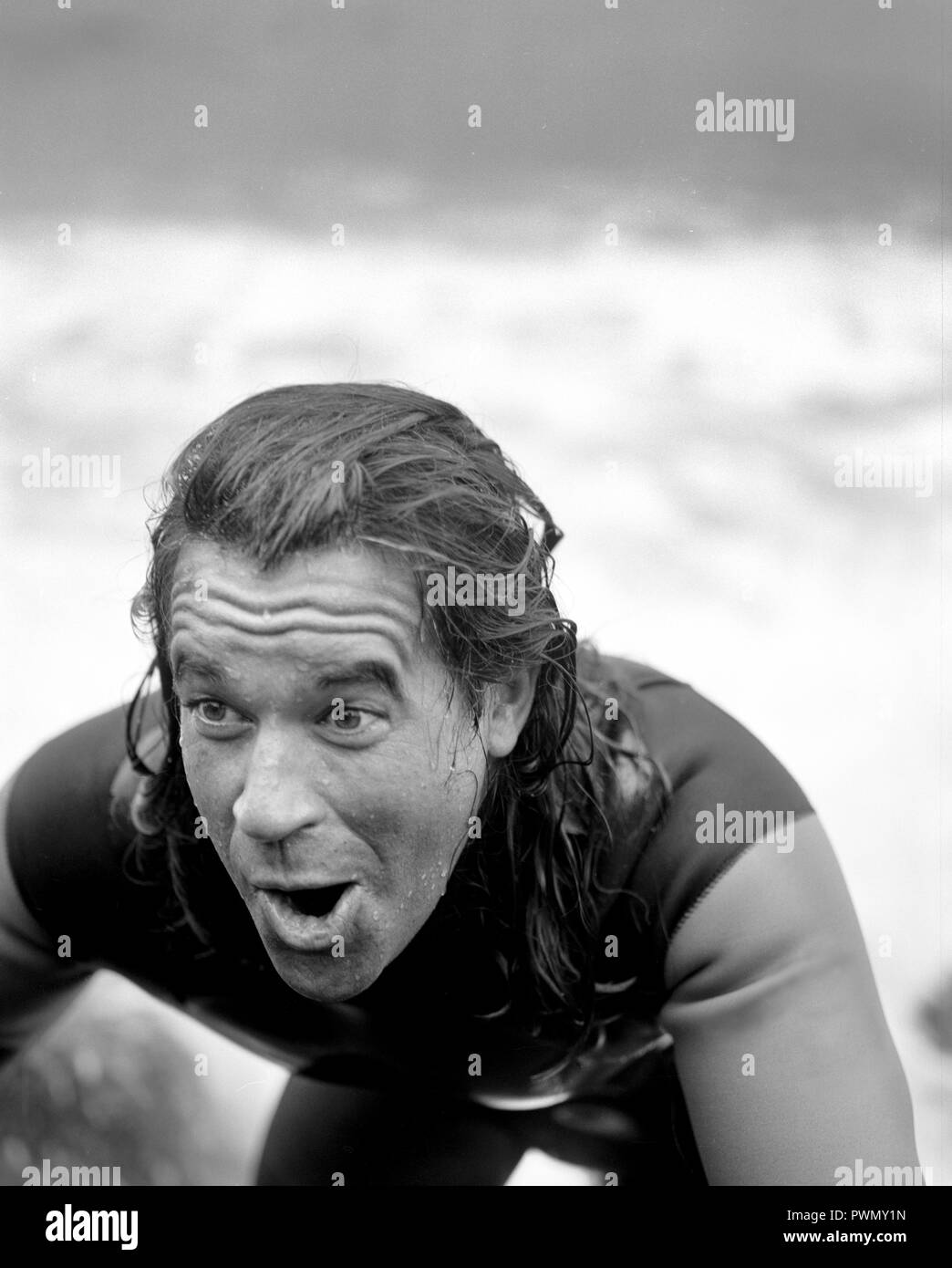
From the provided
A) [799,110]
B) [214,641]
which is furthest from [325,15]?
[214,641]

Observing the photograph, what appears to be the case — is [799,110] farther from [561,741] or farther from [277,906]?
[277,906]

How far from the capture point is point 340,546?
1.28m

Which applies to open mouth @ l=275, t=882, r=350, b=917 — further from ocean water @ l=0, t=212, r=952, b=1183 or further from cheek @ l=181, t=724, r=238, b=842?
ocean water @ l=0, t=212, r=952, b=1183

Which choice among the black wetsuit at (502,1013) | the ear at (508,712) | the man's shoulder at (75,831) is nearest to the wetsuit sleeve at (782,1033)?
the black wetsuit at (502,1013)

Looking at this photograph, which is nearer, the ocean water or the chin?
the chin

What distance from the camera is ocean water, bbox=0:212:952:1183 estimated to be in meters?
1.75

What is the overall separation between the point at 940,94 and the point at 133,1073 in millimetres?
1765

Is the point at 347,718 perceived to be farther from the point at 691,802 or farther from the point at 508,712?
the point at 691,802

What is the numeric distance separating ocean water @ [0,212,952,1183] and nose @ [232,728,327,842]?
0.55m

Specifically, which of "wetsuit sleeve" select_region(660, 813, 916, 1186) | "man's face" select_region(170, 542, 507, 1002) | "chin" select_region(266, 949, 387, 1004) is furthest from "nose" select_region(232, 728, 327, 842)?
"wetsuit sleeve" select_region(660, 813, 916, 1186)

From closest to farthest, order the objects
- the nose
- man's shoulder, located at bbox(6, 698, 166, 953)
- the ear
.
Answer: the nose, the ear, man's shoulder, located at bbox(6, 698, 166, 953)

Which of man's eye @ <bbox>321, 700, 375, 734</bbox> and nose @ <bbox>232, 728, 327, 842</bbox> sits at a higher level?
man's eye @ <bbox>321, 700, 375, 734</bbox>

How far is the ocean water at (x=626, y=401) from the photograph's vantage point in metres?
1.75
